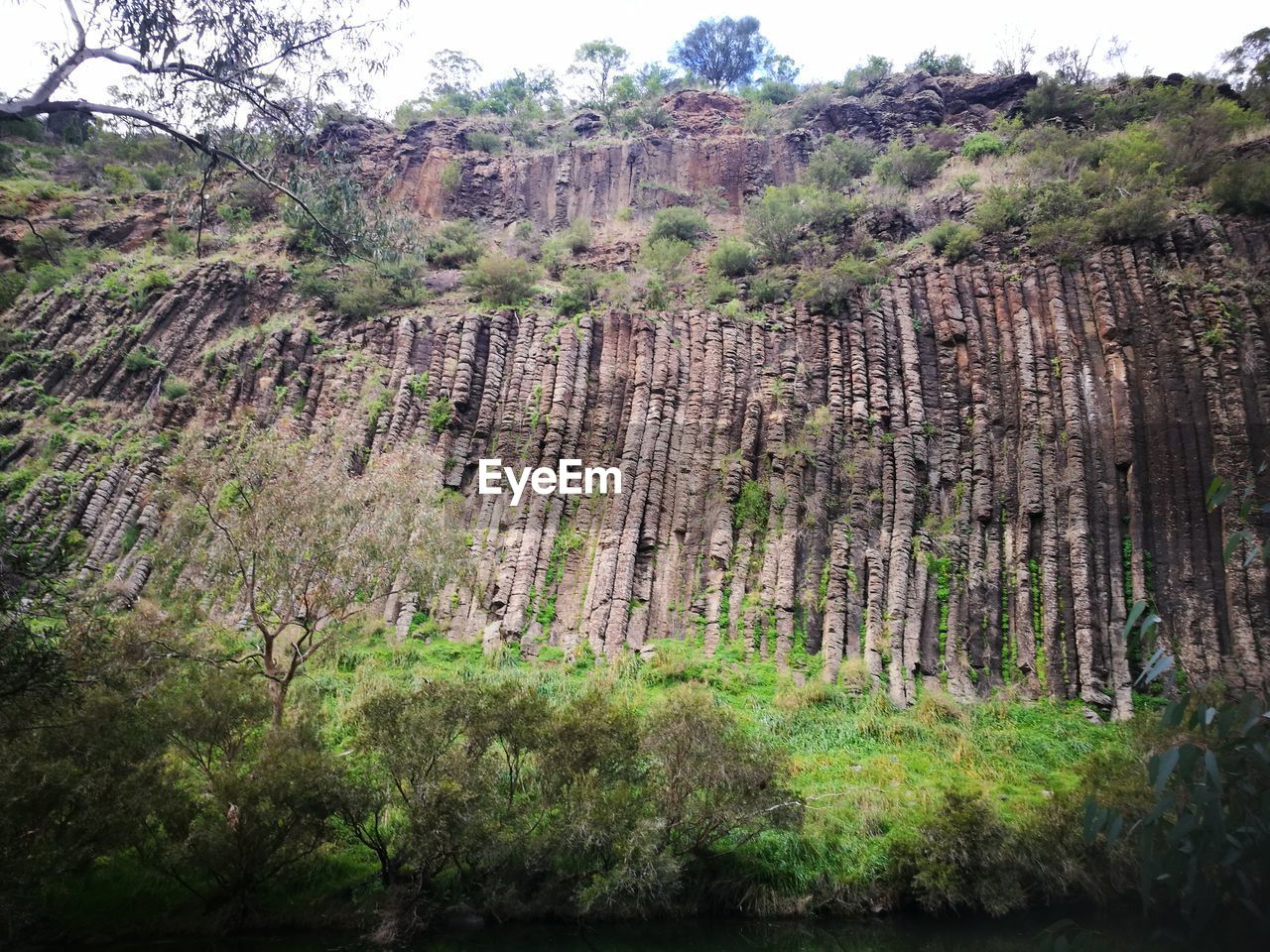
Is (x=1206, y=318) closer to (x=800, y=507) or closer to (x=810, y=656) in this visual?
(x=800, y=507)

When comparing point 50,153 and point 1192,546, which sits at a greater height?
point 50,153

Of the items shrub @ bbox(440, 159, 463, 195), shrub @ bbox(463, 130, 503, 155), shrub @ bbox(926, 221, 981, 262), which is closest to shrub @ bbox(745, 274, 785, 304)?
shrub @ bbox(926, 221, 981, 262)

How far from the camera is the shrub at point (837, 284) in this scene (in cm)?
2542

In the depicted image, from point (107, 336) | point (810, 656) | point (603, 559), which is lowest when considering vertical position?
point (810, 656)

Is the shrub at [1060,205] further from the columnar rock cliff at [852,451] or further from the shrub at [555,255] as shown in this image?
the shrub at [555,255]

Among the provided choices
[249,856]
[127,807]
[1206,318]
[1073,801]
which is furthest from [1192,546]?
[127,807]

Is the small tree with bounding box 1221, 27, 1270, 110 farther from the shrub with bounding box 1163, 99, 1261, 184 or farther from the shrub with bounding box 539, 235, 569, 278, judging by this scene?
the shrub with bounding box 539, 235, 569, 278

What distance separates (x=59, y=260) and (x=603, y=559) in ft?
87.8

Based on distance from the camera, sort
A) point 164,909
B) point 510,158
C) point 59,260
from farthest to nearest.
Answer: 1. point 510,158
2. point 59,260
3. point 164,909

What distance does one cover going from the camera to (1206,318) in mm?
21203

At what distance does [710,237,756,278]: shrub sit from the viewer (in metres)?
29.1

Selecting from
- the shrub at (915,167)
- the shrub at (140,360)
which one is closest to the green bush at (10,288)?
the shrub at (140,360)

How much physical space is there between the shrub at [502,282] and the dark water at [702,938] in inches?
796

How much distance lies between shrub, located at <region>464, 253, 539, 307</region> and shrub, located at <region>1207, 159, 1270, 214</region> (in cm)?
2033
